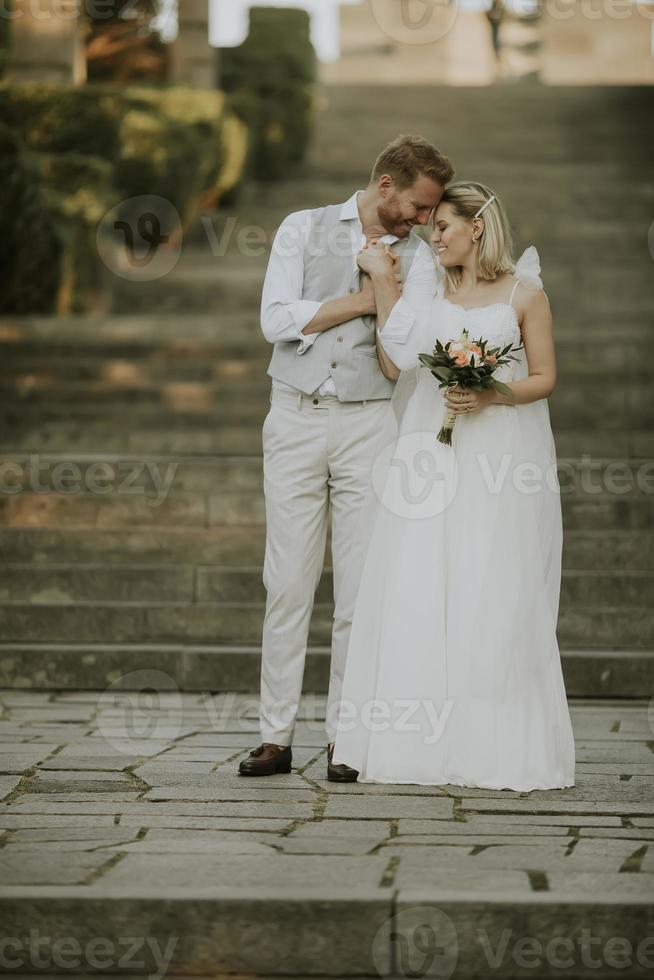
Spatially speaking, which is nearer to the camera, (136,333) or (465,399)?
(465,399)

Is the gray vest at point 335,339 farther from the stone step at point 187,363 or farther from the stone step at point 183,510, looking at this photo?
the stone step at point 187,363

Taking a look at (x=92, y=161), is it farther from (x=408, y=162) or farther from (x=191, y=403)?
(x=408, y=162)

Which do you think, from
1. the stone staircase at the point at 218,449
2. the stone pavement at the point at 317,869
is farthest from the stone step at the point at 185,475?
the stone pavement at the point at 317,869

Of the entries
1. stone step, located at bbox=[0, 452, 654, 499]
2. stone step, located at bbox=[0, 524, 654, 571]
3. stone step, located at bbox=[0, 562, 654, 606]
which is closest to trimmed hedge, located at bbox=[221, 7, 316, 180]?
stone step, located at bbox=[0, 452, 654, 499]

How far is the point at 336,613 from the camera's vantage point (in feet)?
15.8

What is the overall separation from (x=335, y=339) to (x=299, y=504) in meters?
0.56

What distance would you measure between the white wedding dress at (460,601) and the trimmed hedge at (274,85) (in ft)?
35.5

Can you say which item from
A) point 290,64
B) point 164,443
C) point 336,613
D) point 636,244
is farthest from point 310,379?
Answer: point 290,64

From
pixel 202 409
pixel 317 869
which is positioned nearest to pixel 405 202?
pixel 317 869

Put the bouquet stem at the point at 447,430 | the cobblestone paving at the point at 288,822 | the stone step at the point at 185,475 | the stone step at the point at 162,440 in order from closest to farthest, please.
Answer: the cobblestone paving at the point at 288,822 < the bouquet stem at the point at 447,430 < the stone step at the point at 185,475 < the stone step at the point at 162,440

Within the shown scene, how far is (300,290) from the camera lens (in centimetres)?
476

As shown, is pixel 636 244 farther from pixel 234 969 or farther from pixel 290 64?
pixel 234 969

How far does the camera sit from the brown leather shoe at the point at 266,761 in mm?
4637

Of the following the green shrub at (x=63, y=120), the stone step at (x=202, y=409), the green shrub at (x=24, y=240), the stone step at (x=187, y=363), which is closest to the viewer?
the stone step at (x=202, y=409)
